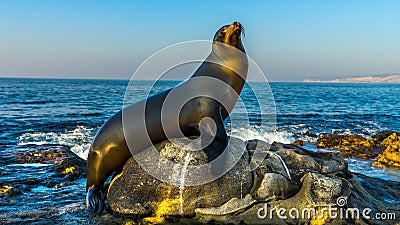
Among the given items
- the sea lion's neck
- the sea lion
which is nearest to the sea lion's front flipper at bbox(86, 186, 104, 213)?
the sea lion

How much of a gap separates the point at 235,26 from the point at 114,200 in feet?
9.61

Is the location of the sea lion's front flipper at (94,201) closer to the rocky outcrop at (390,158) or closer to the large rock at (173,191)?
the large rock at (173,191)

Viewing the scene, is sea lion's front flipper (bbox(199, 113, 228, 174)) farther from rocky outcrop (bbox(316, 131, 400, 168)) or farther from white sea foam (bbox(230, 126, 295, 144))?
white sea foam (bbox(230, 126, 295, 144))

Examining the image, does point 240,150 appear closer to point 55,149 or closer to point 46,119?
point 55,149

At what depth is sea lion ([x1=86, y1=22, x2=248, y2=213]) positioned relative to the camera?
5.70 metres

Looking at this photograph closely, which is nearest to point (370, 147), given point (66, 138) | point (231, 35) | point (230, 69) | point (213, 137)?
point (230, 69)

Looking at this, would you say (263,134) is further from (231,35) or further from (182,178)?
(182,178)

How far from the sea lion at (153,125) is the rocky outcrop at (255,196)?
0.19 metres

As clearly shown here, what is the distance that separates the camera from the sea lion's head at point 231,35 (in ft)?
19.9

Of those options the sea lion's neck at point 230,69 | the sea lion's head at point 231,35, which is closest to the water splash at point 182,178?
the sea lion's neck at point 230,69

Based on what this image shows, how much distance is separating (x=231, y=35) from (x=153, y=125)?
1719 mm

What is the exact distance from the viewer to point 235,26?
6035 millimetres

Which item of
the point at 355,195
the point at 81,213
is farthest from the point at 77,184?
the point at 355,195

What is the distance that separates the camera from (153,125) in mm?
5824
